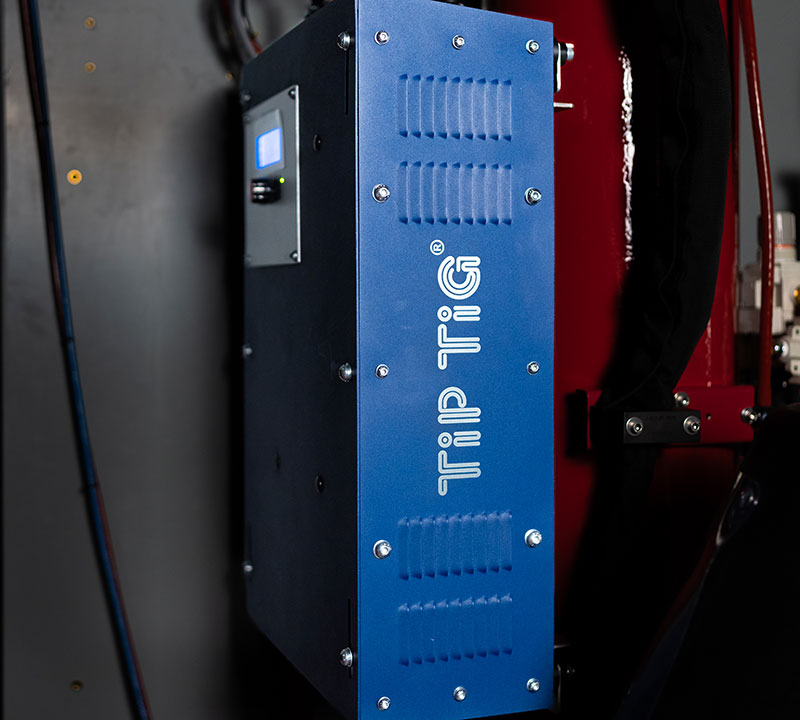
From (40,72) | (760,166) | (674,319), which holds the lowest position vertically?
(674,319)

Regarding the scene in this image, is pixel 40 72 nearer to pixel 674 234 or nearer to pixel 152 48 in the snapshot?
pixel 152 48

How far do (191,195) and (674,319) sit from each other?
3.08ft

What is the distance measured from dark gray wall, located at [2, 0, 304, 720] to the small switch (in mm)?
365

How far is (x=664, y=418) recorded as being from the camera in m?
1.28

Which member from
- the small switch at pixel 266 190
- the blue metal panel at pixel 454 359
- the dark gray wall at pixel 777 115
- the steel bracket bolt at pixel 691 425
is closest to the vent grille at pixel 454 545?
the blue metal panel at pixel 454 359

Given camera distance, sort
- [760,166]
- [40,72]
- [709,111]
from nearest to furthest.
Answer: [709,111] → [760,166] → [40,72]

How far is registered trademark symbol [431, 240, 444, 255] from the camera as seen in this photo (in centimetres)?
116

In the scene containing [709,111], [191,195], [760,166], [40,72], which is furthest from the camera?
[191,195]

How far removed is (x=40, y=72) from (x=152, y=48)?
0.21m

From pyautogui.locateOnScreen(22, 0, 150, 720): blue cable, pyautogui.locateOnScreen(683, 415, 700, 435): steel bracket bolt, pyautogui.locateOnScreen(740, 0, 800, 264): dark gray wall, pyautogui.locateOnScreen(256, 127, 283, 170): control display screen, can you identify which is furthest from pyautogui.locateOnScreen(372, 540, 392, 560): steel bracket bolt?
pyautogui.locateOnScreen(740, 0, 800, 264): dark gray wall

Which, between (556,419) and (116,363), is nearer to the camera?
(556,419)

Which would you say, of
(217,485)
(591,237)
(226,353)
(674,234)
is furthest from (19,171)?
(674,234)

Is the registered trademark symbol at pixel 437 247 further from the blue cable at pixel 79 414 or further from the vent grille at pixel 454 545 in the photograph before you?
the blue cable at pixel 79 414

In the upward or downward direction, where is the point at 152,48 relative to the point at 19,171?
upward
